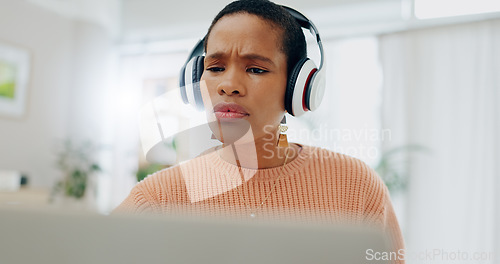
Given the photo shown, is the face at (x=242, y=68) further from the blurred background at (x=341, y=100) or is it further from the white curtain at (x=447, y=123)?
the white curtain at (x=447, y=123)

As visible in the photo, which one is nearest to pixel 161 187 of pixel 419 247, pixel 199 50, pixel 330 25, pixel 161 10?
pixel 199 50

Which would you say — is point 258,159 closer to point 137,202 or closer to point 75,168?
point 137,202

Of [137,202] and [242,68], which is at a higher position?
[242,68]

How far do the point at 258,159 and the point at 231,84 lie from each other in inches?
5.5

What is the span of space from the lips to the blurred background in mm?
1247

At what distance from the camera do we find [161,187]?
1.95 ft

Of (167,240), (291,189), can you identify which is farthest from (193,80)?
(167,240)

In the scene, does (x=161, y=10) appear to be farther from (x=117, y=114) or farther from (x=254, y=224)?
(x=254, y=224)

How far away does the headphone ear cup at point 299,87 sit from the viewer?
2.23ft

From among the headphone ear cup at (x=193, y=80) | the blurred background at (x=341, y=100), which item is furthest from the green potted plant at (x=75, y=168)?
the headphone ear cup at (x=193, y=80)

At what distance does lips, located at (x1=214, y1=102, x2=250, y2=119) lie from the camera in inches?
24.0

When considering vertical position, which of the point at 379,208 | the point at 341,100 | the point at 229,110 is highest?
the point at 341,100

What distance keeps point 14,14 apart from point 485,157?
2885mm

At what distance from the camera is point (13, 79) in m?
2.87
